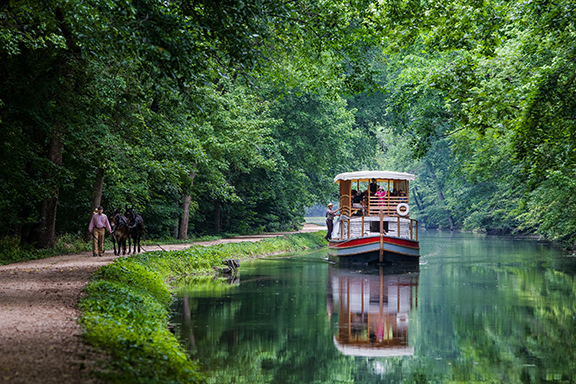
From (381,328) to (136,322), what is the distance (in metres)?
4.92

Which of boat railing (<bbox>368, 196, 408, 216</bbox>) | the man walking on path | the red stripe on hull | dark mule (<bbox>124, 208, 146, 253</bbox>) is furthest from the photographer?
boat railing (<bbox>368, 196, 408, 216</bbox>)

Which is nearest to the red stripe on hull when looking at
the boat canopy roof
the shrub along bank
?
the boat canopy roof

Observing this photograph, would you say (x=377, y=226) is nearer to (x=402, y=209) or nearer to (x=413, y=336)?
(x=402, y=209)

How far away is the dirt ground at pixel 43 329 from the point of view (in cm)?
571

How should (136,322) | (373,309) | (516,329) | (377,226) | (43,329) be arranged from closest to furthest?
1. (43,329)
2. (136,322)
3. (516,329)
4. (373,309)
5. (377,226)

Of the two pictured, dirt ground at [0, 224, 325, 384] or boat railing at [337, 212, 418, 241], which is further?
boat railing at [337, 212, 418, 241]

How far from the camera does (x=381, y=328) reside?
38.3ft

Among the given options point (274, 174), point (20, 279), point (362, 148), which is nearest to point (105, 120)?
point (20, 279)

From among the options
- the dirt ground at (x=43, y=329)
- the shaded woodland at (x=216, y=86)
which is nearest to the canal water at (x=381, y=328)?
the dirt ground at (x=43, y=329)

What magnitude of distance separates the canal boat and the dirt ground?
13.0 metres

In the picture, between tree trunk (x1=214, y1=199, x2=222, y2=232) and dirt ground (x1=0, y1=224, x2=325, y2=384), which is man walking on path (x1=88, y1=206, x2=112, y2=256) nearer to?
dirt ground (x1=0, y1=224, x2=325, y2=384)

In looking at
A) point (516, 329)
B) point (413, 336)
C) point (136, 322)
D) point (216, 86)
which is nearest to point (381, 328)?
point (413, 336)

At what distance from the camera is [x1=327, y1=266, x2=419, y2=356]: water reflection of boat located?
33.4ft

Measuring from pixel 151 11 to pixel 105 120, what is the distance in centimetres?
1179
